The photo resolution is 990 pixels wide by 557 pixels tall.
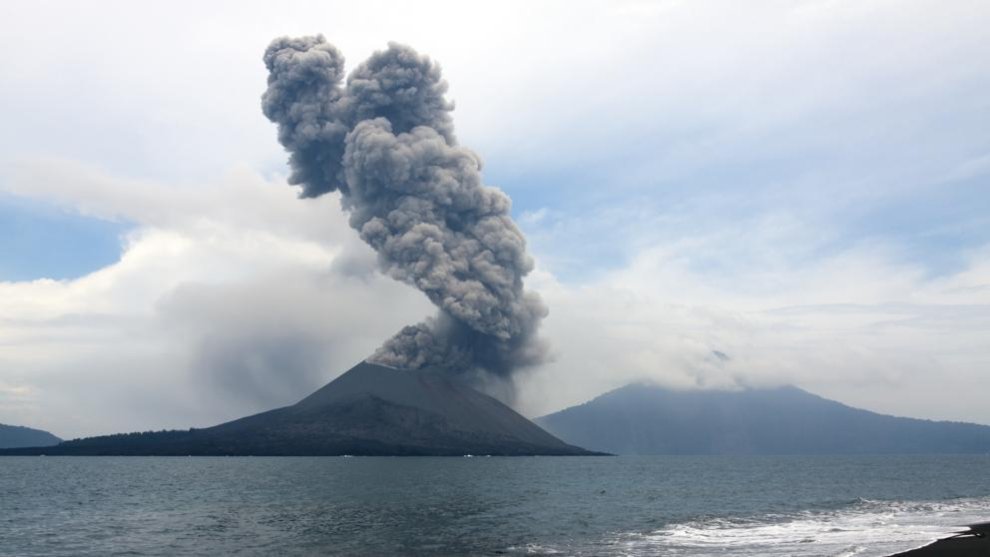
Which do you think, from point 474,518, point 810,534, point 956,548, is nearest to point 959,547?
point 956,548

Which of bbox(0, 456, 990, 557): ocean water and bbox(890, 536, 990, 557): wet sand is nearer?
bbox(890, 536, 990, 557): wet sand

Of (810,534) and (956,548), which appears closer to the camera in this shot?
(956,548)

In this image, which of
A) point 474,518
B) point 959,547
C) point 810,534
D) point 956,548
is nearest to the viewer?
point 956,548

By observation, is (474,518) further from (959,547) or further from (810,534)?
(959,547)

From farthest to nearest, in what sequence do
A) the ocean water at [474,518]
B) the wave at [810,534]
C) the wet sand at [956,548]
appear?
the ocean water at [474,518]
the wave at [810,534]
the wet sand at [956,548]

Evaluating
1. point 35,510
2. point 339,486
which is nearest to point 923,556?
point 35,510

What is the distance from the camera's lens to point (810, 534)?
54000 mm

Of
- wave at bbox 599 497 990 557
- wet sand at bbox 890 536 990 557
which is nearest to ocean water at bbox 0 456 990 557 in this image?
wave at bbox 599 497 990 557

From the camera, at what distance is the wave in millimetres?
45812

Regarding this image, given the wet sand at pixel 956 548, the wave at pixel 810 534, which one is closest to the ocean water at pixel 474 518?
the wave at pixel 810 534

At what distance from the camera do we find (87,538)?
5572 centimetres

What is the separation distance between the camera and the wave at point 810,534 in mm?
45812

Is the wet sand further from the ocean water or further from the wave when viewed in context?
the ocean water

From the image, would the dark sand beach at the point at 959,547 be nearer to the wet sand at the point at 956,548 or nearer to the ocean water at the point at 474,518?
the wet sand at the point at 956,548
